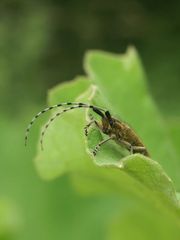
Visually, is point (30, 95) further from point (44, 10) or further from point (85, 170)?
point (85, 170)

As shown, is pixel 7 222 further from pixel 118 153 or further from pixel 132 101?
pixel 118 153

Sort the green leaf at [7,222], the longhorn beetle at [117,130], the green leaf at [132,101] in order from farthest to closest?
the green leaf at [7,222], the green leaf at [132,101], the longhorn beetle at [117,130]

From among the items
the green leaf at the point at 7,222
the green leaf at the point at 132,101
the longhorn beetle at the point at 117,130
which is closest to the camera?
the longhorn beetle at the point at 117,130

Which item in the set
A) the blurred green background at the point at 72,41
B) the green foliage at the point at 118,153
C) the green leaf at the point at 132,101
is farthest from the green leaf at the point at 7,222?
the blurred green background at the point at 72,41

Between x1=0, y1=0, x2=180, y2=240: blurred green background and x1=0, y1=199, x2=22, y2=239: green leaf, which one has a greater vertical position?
x1=0, y1=0, x2=180, y2=240: blurred green background

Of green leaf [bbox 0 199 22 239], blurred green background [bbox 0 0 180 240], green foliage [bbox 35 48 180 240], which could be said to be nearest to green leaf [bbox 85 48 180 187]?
green foliage [bbox 35 48 180 240]

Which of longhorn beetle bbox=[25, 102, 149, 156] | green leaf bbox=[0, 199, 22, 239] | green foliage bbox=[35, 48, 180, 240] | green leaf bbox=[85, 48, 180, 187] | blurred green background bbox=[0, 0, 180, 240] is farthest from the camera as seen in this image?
blurred green background bbox=[0, 0, 180, 240]

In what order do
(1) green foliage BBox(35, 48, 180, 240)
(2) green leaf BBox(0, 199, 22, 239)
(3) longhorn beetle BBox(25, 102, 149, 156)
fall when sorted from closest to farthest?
(1) green foliage BBox(35, 48, 180, 240) → (3) longhorn beetle BBox(25, 102, 149, 156) → (2) green leaf BBox(0, 199, 22, 239)

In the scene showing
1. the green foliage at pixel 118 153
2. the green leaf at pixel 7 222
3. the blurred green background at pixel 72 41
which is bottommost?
the green foliage at pixel 118 153

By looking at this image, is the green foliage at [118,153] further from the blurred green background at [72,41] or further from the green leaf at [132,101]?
the blurred green background at [72,41]

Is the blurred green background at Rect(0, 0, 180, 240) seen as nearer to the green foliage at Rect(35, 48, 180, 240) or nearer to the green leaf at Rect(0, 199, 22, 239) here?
the green leaf at Rect(0, 199, 22, 239)
